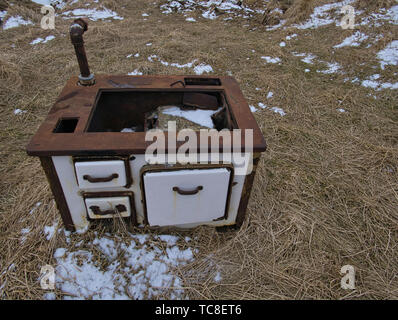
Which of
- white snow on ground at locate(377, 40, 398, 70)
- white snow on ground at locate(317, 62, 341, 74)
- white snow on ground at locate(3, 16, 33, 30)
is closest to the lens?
white snow on ground at locate(377, 40, 398, 70)

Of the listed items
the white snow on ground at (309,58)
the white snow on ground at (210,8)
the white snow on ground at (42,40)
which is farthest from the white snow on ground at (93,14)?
the white snow on ground at (309,58)

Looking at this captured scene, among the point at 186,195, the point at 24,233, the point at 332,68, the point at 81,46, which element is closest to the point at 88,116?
the point at 81,46

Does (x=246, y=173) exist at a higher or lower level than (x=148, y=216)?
higher

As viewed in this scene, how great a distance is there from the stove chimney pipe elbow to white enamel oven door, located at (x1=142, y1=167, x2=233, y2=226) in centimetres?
87

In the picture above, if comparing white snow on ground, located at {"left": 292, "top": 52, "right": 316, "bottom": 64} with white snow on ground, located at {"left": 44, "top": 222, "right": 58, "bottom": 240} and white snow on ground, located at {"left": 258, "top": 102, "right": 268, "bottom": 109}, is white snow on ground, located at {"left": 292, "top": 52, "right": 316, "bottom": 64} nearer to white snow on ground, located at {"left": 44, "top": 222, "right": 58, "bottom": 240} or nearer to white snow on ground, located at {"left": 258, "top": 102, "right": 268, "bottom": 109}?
white snow on ground, located at {"left": 258, "top": 102, "right": 268, "bottom": 109}

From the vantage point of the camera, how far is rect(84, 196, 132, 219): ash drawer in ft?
Answer: 4.71

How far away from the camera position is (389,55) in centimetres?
375

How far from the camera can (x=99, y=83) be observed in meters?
1.75

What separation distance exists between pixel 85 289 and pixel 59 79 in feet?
10.6

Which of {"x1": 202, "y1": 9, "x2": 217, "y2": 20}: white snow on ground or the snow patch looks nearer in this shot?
the snow patch

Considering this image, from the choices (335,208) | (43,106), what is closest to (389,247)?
(335,208)

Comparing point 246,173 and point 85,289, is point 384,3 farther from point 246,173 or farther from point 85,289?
point 85,289

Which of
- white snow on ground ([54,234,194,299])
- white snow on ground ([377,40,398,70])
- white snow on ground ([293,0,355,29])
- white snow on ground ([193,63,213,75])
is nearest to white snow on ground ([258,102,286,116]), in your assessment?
white snow on ground ([193,63,213,75])

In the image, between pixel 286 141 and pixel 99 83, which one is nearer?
pixel 99 83
